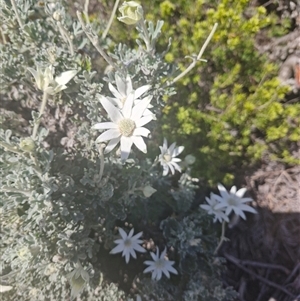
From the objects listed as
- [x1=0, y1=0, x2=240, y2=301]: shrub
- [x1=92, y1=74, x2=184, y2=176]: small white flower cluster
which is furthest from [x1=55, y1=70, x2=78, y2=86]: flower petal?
[x1=92, y1=74, x2=184, y2=176]: small white flower cluster

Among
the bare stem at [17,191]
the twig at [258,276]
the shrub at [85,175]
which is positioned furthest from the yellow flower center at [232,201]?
the bare stem at [17,191]

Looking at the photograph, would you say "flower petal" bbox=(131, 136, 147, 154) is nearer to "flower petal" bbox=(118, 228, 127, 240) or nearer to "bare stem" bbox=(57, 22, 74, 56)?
"bare stem" bbox=(57, 22, 74, 56)

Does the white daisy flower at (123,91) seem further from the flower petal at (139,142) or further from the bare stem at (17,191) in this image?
the bare stem at (17,191)

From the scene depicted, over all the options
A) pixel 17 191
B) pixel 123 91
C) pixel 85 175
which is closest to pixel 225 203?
pixel 85 175

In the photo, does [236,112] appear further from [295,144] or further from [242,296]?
[242,296]

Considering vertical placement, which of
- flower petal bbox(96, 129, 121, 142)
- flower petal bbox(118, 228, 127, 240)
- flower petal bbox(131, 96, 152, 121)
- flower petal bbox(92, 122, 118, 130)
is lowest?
flower petal bbox(118, 228, 127, 240)
